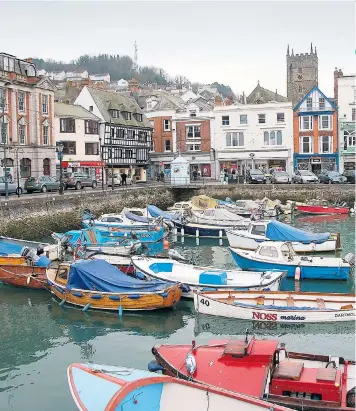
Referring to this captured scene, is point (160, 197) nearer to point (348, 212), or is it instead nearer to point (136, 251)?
point (348, 212)

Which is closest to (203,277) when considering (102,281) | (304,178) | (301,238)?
(102,281)

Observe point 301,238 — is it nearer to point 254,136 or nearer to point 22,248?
point 22,248

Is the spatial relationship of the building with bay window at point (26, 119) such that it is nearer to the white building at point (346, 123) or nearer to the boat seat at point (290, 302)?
the white building at point (346, 123)

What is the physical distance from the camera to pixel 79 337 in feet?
66.0

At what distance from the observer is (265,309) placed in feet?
67.3

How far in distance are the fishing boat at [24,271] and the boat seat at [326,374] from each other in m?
15.7

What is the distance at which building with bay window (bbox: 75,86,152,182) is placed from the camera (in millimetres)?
68438

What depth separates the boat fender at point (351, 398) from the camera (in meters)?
12.1

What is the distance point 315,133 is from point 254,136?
7328mm

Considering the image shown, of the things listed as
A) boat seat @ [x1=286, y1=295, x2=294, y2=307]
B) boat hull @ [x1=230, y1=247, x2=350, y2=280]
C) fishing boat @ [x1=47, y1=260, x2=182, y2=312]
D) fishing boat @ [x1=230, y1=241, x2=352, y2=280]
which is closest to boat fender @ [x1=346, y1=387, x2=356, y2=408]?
boat seat @ [x1=286, y1=295, x2=294, y2=307]

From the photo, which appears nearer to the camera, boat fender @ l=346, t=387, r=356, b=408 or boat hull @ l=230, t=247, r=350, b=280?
boat fender @ l=346, t=387, r=356, b=408

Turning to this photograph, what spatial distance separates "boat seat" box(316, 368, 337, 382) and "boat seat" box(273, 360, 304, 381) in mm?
439

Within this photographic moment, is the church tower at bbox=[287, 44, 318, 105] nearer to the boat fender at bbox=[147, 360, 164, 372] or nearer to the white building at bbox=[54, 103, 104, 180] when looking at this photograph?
the white building at bbox=[54, 103, 104, 180]

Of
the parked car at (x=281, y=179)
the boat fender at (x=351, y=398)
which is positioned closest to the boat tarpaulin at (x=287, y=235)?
the boat fender at (x=351, y=398)
